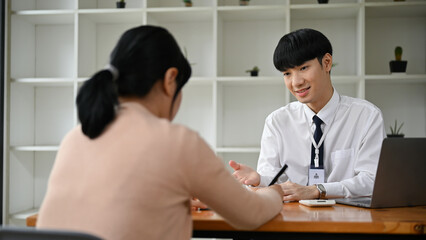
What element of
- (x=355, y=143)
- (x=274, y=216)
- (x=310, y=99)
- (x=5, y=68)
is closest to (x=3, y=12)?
(x=5, y=68)

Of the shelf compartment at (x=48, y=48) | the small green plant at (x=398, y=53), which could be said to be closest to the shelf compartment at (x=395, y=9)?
the small green plant at (x=398, y=53)

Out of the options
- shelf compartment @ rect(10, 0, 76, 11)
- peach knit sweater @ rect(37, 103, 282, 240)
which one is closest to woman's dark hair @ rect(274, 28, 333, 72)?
peach knit sweater @ rect(37, 103, 282, 240)

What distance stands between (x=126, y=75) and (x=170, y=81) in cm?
12

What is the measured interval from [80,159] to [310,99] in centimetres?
A: 140

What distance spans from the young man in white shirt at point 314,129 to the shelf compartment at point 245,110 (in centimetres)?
129

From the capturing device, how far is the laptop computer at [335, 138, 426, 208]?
58.2 inches

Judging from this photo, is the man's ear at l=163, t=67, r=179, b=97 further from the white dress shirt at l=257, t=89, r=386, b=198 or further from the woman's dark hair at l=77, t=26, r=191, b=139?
the white dress shirt at l=257, t=89, r=386, b=198

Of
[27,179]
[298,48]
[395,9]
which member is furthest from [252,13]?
[27,179]

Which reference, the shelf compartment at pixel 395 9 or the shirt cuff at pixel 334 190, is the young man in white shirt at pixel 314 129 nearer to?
the shirt cuff at pixel 334 190

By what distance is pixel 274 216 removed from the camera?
132 cm

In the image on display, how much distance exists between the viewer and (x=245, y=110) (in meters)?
3.67

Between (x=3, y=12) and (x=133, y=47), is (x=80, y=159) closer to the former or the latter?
(x=133, y=47)

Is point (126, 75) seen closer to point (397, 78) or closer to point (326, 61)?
point (326, 61)

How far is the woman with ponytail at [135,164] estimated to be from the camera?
0.99 metres
